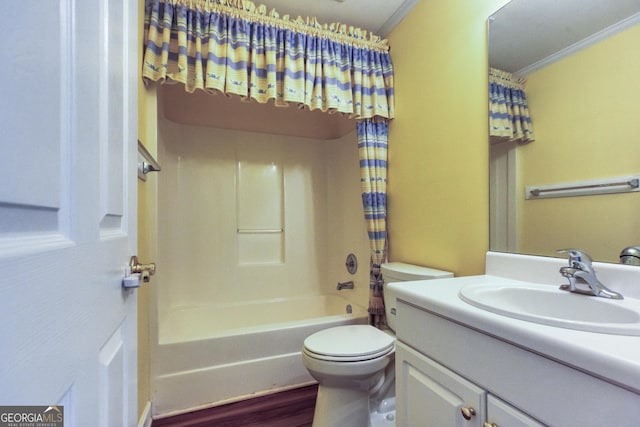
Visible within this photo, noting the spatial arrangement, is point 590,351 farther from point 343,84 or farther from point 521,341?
point 343,84

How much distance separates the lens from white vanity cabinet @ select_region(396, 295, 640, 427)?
48 cm

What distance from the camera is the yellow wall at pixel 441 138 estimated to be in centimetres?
128

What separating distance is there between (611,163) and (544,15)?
65cm

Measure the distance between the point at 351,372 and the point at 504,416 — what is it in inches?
26.4

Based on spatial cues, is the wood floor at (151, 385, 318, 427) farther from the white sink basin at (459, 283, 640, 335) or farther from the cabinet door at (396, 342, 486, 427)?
the white sink basin at (459, 283, 640, 335)

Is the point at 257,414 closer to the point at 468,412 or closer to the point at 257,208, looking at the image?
the point at 468,412

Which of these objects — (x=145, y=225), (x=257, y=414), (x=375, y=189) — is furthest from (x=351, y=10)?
(x=257, y=414)

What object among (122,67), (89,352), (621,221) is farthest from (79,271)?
(621,221)

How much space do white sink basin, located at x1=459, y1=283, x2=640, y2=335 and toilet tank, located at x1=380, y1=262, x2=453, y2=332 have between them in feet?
1.38

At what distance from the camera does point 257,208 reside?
8.20ft

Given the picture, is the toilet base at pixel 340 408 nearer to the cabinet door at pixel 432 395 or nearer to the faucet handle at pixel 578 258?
the cabinet door at pixel 432 395

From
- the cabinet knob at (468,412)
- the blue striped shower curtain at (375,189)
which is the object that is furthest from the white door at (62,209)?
the blue striped shower curtain at (375,189)

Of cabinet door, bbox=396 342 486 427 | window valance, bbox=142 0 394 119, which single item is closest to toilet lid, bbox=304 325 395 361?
cabinet door, bbox=396 342 486 427

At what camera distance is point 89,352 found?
40cm
